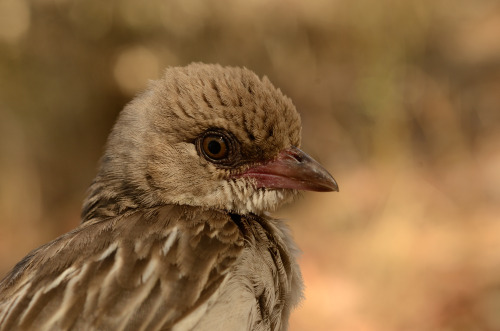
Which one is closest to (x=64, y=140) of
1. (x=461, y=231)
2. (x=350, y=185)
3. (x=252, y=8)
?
(x=252, y=8)

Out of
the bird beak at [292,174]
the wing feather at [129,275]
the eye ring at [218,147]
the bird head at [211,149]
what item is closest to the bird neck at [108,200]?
the bird head at [211,149]

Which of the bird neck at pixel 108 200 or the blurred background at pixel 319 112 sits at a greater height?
the blurred background at pixel 319 112

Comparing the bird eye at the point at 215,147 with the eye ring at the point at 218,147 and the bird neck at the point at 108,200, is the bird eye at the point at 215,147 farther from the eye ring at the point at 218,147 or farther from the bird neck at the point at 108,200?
the bird neck at the point at 108,200

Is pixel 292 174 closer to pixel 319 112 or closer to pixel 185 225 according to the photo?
pixel 185 225

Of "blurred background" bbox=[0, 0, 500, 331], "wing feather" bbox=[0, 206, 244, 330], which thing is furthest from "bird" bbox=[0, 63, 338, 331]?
"blurred background" bbox=[0, 0, 500, 331]

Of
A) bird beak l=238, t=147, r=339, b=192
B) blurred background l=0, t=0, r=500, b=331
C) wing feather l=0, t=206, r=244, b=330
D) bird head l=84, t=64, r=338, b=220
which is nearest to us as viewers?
wing feather l=0, t=206, r=244, b=330

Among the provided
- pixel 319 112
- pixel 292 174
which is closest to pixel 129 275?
pixel 292 174

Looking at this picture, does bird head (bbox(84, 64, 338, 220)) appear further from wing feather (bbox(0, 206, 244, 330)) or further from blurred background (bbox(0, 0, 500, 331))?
blurred background (bbox(0, 0, 500, 331))
